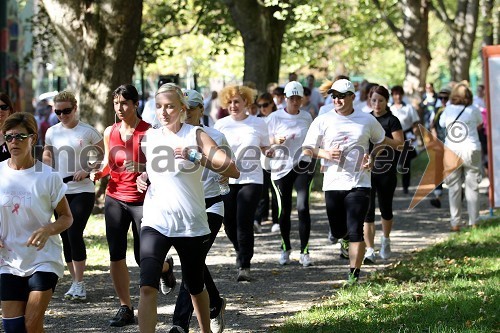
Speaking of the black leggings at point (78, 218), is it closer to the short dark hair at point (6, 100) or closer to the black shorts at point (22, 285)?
the short dark hair at point (6, 100)

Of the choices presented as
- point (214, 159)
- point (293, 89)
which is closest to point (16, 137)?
point (214, 159)

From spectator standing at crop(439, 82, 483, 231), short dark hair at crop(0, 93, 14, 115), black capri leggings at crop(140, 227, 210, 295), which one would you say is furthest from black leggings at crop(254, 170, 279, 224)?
black capri leggings at crop(140, 227, 210, 295)

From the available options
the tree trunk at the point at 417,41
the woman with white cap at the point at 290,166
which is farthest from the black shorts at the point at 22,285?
the tree trunk at the point at 417,41

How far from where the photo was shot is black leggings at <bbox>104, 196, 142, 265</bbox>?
9.43m

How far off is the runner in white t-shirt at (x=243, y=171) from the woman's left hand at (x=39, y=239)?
16.7 feet

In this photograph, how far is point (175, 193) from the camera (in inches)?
303

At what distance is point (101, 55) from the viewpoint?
738 inches

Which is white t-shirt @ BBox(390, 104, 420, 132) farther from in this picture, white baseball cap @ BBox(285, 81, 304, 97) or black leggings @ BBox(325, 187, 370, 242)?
black leggings @ BBox(325, 187, 370, 242)

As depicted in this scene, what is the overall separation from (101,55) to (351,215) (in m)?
8.74

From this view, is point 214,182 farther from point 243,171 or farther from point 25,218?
point 25,218

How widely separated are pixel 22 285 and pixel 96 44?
12.1m

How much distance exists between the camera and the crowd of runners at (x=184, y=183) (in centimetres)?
707

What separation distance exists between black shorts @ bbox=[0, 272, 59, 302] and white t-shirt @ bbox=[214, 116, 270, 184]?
5478 millimetres

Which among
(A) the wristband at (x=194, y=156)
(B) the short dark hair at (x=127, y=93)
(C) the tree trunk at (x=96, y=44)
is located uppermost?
(C) the tree trunk at (x=96, y=44)
